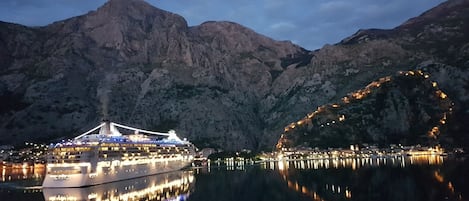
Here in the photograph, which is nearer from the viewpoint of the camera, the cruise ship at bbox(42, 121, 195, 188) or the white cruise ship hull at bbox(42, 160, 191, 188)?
the white cruise ship hull at bbox(42, 160, 191, 188)

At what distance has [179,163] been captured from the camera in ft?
639

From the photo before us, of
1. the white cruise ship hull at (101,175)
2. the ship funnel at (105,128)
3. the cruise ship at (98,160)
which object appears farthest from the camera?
the ship funnel at (105,128)

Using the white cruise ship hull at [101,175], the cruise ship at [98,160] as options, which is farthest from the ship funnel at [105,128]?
the white cruise ship hull at [101,175]

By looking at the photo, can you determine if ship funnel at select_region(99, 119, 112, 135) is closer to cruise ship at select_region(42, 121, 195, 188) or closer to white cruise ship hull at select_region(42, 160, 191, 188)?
cruise ship at select_region(42, 121, 195, 188)

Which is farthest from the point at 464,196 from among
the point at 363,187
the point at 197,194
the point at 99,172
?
the point at 99,172

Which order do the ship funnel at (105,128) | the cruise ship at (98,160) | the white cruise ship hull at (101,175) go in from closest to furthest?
1. the white cruise ship hull at (101,175)
2. the cruise ship at (98,160)
3. the ship funnel at (105,128)

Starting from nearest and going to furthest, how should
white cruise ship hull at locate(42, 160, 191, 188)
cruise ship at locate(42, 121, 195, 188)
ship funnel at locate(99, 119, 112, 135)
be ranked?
white cruise ship hull at locate(42, 160, 191, 188)
cruise ship at locate(42, 121, 195, 188)
ship funnel at locate(99, 119, 112, 135)

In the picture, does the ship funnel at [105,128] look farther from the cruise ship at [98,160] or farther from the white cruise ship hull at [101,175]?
the white cruise ship hull at [101,175]

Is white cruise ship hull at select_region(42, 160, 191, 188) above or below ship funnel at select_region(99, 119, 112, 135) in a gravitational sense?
below

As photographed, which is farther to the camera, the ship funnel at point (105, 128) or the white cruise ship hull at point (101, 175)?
the ship funnel at point (105, 128)

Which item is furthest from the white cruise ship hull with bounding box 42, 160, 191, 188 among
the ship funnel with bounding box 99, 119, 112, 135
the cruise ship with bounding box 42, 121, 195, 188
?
the ship funnel with bounding box 99, 119, 112, 135

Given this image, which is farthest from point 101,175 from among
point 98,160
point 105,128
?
point 105,128

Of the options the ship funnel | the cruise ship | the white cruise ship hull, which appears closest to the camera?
the white cruise ship hull

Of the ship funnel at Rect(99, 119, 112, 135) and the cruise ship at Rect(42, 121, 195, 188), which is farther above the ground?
the ship funnel at Rect(99, 119, 112, 135)
